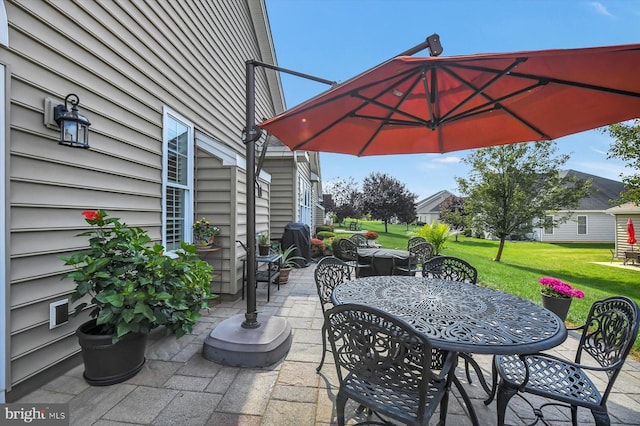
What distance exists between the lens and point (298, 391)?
211 cm

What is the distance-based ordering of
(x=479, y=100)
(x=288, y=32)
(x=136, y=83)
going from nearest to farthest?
1. (x=479, y=100)
2. (x=136, y=83)
3. (x=288, y=32)

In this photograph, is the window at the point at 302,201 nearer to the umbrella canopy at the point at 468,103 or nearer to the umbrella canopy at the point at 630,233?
the umbrella canopy at the point at 468,103

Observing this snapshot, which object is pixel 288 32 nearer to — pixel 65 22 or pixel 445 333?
pixel 65 22

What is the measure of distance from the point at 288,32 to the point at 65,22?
7725 mm

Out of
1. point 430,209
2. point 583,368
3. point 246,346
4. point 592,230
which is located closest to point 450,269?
point 583,368

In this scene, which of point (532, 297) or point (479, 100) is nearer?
point (479, 100)

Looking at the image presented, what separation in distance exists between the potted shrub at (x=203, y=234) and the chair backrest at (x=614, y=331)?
164 inches

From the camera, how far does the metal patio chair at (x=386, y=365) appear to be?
129 cm

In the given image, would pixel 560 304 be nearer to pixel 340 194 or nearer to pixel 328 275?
pixel 328 275

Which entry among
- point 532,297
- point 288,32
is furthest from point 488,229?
point 288,32

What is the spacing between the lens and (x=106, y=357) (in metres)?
2.08

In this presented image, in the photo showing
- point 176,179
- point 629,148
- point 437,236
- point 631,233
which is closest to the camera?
point 176,179

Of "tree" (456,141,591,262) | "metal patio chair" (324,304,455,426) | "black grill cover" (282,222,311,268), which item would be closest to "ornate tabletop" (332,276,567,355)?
"metal patio chair" (324,304,455,426)

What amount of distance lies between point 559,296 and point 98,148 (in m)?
5.84
